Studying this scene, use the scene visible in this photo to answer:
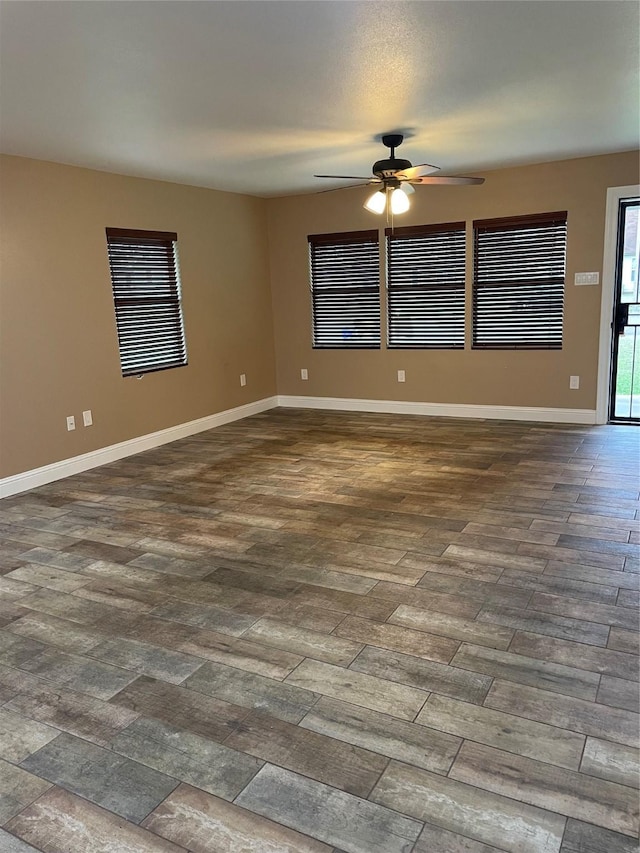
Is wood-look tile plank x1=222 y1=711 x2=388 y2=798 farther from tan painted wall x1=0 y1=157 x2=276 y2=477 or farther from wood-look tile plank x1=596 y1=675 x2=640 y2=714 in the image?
tan painted wall x1=0 y1=157 x2=276 y2=477

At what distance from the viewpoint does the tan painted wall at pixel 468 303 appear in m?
5.77

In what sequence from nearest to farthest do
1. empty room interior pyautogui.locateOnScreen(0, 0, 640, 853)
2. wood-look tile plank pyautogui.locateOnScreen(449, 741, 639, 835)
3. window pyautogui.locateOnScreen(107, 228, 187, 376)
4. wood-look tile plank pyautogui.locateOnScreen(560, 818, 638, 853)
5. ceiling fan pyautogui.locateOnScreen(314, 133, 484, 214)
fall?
wood-look tile plank pyautogui.locateOnScreen(560, 818, 638, 853)
wood-look tile plank pyautogui.locateOnScreen(449, 741, 639, 835)
empty room interior pyautogui.locateOnScreen(0, 0, 640, 853)
ceiling fan pyautogui.locateOnScreen(314, 133, 484, 214)
window pyautogui.locateOnScreen(107, 228, 187, 376)

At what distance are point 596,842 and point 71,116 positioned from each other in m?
4.12

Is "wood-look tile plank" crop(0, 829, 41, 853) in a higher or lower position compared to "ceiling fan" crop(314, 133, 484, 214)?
lower

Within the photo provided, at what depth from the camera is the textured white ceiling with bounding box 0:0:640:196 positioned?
2.41 meters

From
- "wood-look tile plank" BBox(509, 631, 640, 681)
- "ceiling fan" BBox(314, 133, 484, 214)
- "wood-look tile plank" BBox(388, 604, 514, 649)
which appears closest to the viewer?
"wood-look tile plank" BBox(509, 631, 640, 681)

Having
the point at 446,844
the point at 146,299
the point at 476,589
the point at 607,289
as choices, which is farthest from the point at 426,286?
the point at 446,844

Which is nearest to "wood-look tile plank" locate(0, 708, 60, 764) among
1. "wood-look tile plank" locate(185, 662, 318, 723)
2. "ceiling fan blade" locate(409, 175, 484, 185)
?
"wood-look tile plank" locate(185, 662, 318, 723)

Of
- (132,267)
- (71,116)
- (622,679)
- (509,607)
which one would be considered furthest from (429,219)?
(622,679)

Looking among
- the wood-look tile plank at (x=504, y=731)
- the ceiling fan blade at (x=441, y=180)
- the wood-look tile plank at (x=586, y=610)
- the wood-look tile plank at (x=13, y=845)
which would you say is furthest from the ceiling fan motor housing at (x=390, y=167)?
the wood-look tile plank at (x=13, y=845)

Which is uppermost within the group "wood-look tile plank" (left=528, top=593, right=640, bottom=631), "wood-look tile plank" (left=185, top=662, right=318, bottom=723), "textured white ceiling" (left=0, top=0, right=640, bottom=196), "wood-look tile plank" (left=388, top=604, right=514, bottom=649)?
"textured white ceiling" (left=0, top=0, right=640, bottom=196)

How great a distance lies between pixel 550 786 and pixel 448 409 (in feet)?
16.9

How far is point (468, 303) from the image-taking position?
6422 millimetres

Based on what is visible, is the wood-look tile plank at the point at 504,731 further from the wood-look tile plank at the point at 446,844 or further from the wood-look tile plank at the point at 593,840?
the wood-look tile plank at the point at 446,844
